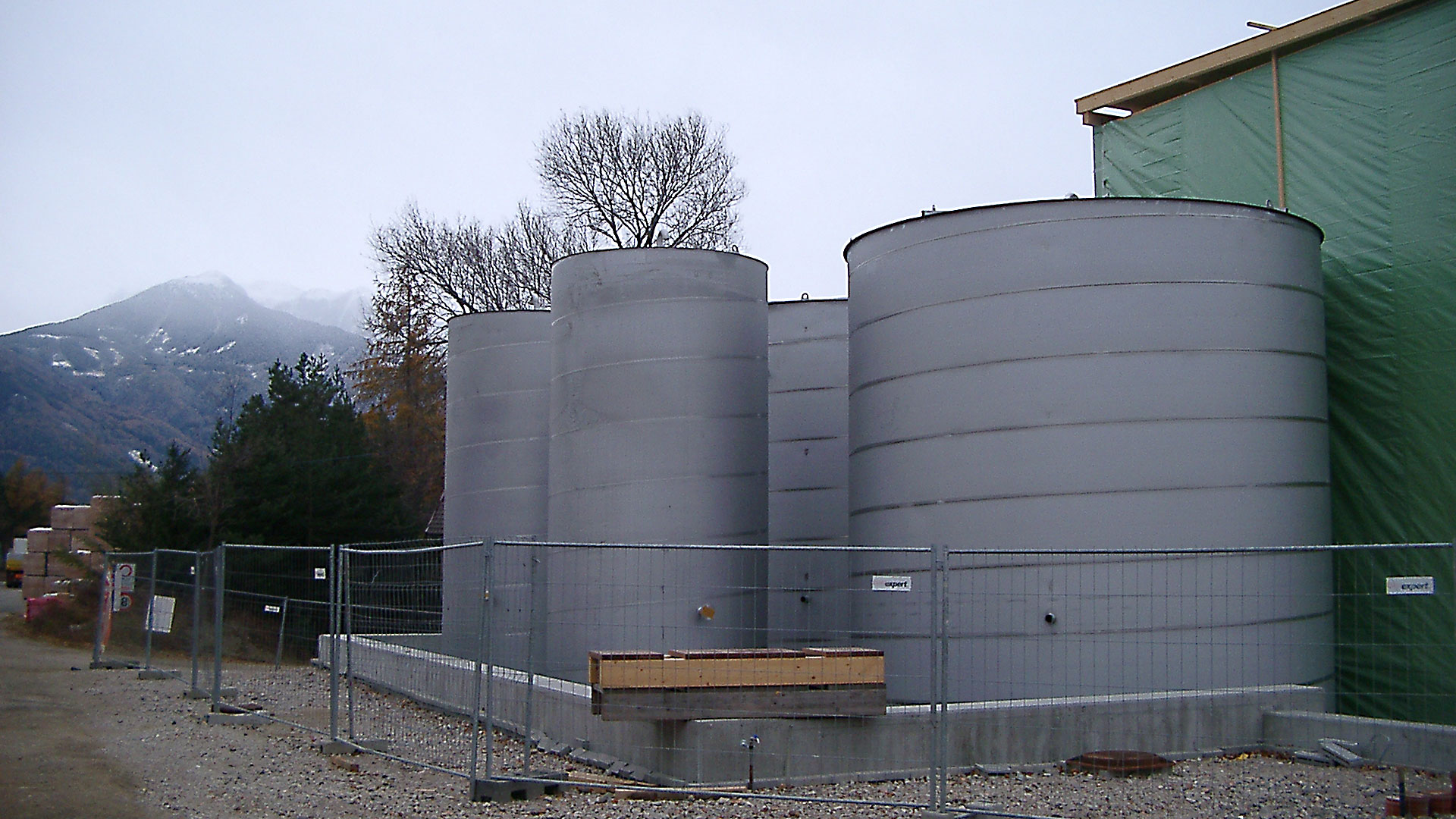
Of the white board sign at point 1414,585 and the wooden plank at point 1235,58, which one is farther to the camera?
the wooden plank at point 1235,58

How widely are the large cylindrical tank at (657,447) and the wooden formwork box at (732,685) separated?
4.19m

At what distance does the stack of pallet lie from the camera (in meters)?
29.2

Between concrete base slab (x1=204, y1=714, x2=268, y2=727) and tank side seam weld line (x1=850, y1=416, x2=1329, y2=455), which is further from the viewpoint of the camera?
concrete base slab (x1=204, y1=714, x2=268, y2=727)

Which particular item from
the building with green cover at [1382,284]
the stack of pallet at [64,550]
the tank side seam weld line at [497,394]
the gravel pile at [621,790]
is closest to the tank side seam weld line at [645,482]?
the gravel pile at [621,790]

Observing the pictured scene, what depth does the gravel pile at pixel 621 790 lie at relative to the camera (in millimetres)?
7934

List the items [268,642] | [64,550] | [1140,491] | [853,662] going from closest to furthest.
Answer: [853,662] < [1140,491] < [268,642] < [64,550]

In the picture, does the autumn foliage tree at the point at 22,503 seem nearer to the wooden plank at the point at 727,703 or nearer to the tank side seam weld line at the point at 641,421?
the tank side seam weld line at the point at 641,421

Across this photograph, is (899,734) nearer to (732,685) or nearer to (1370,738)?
(732,685)

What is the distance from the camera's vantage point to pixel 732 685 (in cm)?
884

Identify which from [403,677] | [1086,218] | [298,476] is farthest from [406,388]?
[1086,218]

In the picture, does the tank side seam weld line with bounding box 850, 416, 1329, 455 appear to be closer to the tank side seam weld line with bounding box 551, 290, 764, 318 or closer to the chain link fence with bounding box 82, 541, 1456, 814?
the chain link fence with bounding box 82, 541, 1456, 814

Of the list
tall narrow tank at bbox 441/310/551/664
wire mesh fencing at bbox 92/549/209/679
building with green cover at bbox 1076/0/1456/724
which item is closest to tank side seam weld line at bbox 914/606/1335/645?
building with green cover at bbox 1076/0/1456/724

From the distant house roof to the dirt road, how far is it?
48.2 feet

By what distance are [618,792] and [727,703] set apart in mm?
995
